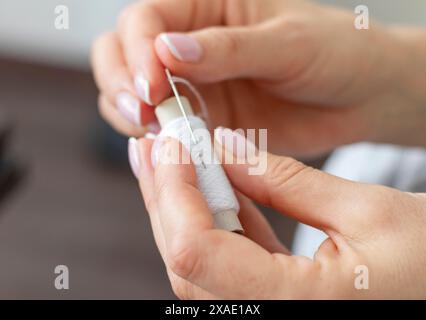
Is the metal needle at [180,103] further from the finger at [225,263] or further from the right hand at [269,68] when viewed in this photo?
the finger at [225,263]

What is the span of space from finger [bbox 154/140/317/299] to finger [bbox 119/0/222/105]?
0.22 meters

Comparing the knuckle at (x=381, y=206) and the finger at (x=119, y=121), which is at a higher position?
the finger at (x=119, y=121)

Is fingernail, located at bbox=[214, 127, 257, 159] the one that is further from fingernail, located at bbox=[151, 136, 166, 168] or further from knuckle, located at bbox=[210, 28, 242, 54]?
knuckle, located at bbox=[210, 28, 242, 54]

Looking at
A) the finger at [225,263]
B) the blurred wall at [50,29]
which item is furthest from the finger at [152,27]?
the blurred wall at [50,29]

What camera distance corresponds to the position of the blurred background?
1.39 meters

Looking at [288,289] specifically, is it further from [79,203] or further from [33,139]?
[33,139]

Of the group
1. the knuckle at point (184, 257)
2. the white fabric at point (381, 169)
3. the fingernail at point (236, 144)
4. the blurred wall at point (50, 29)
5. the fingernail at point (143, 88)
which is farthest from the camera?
the blurred wall at point (50, 29)

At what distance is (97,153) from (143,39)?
961 mm

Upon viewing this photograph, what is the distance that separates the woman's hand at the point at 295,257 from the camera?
1.65 feet

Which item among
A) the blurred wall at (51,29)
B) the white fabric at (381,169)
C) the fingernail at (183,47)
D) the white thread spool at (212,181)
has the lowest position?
the white thread spool at (212,181)

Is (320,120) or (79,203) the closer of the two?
(320,120)
